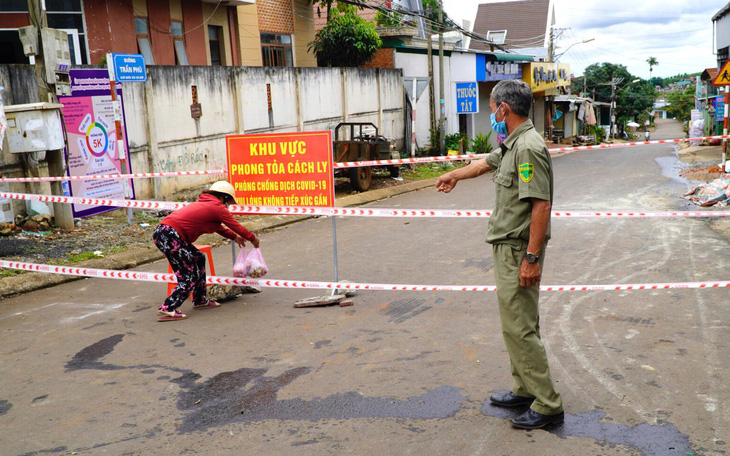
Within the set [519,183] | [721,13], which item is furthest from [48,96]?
[721,13]

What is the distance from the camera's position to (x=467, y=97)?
85.7 feet

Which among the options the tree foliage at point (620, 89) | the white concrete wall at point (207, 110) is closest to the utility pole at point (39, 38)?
the white concrete wall at point (207, 110)

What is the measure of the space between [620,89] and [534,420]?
82.7 m

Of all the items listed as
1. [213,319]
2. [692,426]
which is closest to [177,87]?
[213,319]

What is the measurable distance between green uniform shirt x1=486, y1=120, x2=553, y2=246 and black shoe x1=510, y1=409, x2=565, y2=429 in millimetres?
1035

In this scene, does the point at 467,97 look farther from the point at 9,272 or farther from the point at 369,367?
the point at 369,367

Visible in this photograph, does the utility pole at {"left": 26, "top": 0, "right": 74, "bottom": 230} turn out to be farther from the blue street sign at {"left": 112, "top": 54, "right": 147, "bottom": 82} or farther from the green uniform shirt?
the green uniform shirt

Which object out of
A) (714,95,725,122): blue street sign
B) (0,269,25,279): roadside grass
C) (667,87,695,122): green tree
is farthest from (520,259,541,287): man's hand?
(667,87,695,122): green tree

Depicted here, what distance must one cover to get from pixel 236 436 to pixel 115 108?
8632 mm

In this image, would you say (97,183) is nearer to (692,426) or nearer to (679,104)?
(692,426)

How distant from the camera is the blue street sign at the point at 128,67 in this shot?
1057 centimetres

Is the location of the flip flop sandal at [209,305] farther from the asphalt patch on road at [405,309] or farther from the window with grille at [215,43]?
the window with grille at [215,43]

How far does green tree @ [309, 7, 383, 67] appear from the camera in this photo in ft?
76.7

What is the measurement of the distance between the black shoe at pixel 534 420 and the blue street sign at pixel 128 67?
9.01 metres
